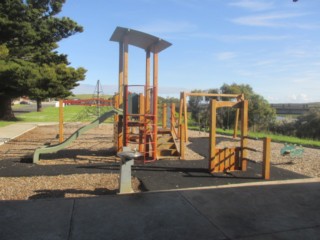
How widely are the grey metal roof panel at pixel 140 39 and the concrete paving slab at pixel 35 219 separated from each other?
638 centimetres

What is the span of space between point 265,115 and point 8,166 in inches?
1066

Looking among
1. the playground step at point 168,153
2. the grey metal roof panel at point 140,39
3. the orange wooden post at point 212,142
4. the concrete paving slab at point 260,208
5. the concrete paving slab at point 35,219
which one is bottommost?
the concrete paving slab at point 35,219

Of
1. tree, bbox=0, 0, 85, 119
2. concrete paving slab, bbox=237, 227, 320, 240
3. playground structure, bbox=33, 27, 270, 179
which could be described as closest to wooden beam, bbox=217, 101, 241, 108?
playground structure, bbox=33, 27, 270, 179

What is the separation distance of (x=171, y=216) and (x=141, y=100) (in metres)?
6.23

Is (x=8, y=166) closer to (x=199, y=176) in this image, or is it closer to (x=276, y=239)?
(x=199, y=176)

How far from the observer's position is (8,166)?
916 cm

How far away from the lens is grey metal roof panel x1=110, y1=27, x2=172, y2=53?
1048cm

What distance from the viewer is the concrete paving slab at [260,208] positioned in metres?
4.39

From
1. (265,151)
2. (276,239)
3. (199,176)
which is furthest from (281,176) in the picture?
(276,239)

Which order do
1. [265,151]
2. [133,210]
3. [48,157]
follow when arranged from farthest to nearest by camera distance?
[48,157] < [265,151] < [133,210]

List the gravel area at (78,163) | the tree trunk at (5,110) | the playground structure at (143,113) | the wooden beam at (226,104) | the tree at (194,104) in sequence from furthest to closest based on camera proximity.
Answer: the tree at (194,104), the tree trunk at (5,110), the playground structure at (143,113), the wooden beam at (226,104), the gravel area at (78,163)

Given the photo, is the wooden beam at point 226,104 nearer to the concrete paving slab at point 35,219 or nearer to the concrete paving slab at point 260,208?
the concrete paving slab at point 260,208

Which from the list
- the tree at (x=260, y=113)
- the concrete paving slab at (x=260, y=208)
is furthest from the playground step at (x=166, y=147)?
the tree at (x=260, y=113)

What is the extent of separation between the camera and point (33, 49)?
987 inches
